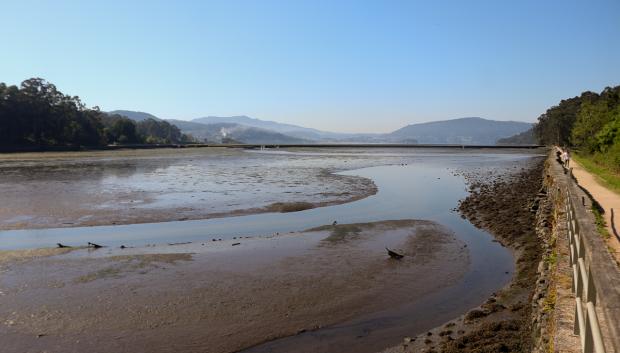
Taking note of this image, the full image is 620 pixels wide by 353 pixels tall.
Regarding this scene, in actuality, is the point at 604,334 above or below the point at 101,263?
above

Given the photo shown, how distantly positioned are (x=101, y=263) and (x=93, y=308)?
3.90 metres

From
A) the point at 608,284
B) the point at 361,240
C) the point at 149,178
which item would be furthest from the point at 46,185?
the point at 608,284

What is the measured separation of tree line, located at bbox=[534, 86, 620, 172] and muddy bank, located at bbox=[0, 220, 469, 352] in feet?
71.2

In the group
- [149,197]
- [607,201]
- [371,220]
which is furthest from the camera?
[149,197]

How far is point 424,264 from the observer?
1438cm

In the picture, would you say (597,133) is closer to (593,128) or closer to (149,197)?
(593,128)

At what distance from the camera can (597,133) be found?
4259cm

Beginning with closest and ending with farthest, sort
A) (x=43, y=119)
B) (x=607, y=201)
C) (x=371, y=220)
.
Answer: (x=607, y=201), (x=371, y=220), (x=43, y=119)

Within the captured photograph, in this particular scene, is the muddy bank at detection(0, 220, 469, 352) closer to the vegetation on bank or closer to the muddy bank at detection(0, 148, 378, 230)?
the muddy bank at detection(0, 148, 378, 230)

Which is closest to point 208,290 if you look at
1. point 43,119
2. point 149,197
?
point 149,197

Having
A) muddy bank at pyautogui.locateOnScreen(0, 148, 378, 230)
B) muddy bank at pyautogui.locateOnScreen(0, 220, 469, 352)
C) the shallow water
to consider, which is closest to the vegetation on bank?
the shallow water

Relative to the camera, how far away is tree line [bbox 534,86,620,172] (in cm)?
3329

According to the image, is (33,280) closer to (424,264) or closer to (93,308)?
(93,308)

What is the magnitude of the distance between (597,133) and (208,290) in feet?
146
